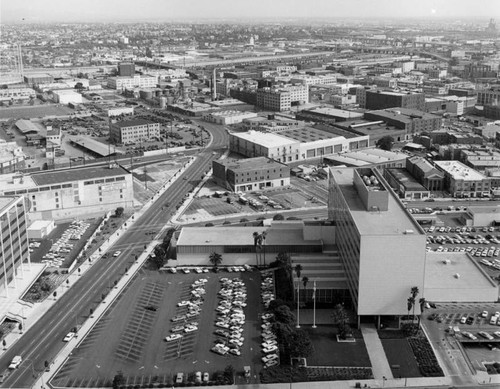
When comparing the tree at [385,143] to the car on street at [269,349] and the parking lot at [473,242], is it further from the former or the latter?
the car on street at [269,349]

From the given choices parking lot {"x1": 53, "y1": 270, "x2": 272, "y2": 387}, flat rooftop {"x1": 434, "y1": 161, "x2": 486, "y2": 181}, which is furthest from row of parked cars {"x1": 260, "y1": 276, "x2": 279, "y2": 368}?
flat rooftop {"x1": 434, "y1": 161, "x2": 486, "y2": 181}

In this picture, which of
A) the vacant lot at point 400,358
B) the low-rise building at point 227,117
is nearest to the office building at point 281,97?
the low-rise building at point 227,117

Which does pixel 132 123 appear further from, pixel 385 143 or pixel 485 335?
pixel 485 335

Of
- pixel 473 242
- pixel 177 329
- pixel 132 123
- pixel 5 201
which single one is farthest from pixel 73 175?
pixel 473 242

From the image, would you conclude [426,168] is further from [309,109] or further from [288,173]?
[309,109]

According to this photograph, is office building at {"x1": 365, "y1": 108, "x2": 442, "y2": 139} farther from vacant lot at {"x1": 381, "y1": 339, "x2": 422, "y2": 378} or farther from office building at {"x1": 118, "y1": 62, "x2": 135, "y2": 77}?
office building at {"x1": 118, "y1": 62, "x2": 135, "y2": 77}
